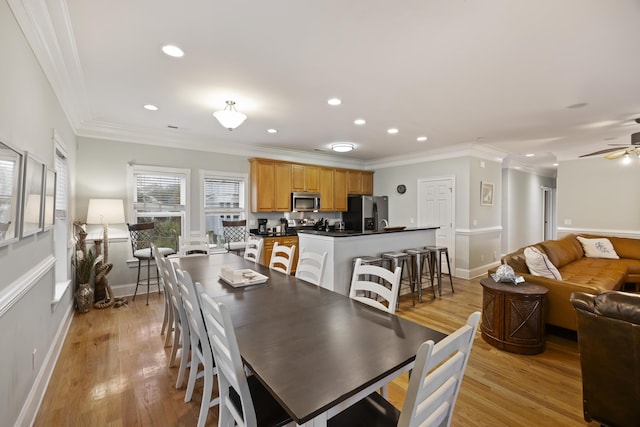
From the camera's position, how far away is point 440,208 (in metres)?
6.00

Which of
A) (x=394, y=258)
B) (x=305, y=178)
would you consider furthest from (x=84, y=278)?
(x=394, y=258)

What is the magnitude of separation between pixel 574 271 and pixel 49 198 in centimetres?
638

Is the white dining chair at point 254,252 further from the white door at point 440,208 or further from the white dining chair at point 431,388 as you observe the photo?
the white door at point 440,208

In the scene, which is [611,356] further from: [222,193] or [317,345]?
[222,193]

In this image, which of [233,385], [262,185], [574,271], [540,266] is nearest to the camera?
[233,385]

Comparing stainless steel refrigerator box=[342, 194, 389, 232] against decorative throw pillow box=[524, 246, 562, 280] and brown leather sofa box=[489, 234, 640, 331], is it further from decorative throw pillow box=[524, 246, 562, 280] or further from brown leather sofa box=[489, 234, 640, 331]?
decorative throw pillow box=[524, 246, 562, 280]

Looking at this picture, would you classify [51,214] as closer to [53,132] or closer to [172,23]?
[53,132]

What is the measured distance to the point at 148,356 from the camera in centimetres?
269

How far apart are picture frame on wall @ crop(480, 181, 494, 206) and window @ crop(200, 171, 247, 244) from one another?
4782 millimetres

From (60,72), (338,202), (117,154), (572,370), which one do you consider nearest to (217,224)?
(117,154)

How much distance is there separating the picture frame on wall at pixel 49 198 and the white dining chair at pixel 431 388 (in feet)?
8.67

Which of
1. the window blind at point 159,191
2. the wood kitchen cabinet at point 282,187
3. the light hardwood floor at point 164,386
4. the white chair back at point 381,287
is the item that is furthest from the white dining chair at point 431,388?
the wood kitchen cabinet at point 282,187

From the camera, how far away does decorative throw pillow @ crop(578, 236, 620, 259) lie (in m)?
5.14

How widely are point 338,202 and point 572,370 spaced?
4.84m
